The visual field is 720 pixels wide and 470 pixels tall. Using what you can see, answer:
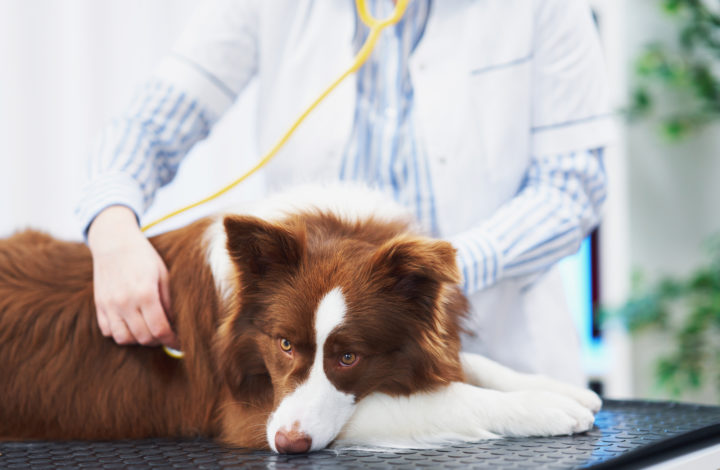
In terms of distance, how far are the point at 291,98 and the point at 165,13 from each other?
136cm

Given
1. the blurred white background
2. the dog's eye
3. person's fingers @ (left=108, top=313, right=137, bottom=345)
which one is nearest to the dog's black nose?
the dog's eye

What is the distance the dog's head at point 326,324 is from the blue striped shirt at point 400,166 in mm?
244

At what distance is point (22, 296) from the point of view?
4.75ft

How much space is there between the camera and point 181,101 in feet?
5.58

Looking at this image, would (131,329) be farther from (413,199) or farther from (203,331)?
(413,199)

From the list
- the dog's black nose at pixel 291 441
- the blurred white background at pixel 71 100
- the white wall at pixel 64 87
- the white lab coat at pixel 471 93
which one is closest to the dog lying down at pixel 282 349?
the dog's black nose at pixel 291 441

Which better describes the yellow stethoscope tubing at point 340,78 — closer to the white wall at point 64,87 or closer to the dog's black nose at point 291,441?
the dog's black nose at point 291,441

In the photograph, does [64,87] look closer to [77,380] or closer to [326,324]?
[77,380]

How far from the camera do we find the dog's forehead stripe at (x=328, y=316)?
1191mm

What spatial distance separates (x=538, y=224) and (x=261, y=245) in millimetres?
657

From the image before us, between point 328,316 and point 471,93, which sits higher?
point 471,93

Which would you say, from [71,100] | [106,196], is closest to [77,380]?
[106,196]

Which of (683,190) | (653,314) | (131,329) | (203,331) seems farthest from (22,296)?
(683,190)

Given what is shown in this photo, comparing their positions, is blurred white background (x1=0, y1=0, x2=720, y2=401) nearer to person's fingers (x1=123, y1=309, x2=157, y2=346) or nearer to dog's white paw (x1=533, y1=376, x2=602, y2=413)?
person's fingers (x1=123, y1=309, x2=157, y2=346)
